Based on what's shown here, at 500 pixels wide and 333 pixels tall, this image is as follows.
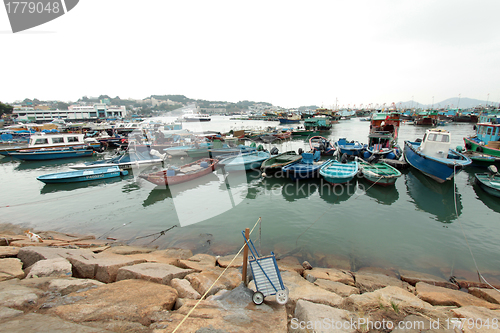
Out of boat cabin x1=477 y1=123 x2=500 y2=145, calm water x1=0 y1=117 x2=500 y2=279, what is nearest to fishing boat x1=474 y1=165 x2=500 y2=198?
calm water x1=0 y1=117 x2=500 y2=279

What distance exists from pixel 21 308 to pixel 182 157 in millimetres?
23098

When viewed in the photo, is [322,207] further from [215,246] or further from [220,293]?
[220,293]

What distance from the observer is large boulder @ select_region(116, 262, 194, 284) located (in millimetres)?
5903

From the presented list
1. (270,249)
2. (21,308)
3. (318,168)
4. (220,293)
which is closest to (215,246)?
(270,249)

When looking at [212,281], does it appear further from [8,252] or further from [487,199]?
[487,199]

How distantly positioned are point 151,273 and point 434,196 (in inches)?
712

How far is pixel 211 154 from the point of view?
25344 mm

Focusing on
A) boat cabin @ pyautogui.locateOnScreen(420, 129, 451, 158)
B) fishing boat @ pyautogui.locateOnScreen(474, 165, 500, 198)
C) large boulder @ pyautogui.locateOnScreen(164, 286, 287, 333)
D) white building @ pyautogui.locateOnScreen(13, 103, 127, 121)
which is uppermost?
white building @ pyautogui.locateOnScreen(13, 103, 127, 121)

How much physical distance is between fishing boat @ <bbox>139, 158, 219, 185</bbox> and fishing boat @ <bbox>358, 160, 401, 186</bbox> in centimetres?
1338

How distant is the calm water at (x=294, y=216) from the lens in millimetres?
9172

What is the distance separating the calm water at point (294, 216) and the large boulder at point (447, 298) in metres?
1.71

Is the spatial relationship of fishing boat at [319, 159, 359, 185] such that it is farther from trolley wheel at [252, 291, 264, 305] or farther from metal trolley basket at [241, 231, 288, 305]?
trolley wheel at [252, 291, 264, 305]

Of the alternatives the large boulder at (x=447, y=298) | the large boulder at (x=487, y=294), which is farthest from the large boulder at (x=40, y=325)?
the large boulder at (x=487, y=294)

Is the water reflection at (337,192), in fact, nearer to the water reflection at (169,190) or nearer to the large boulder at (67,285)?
the water reflection at (169,190)
